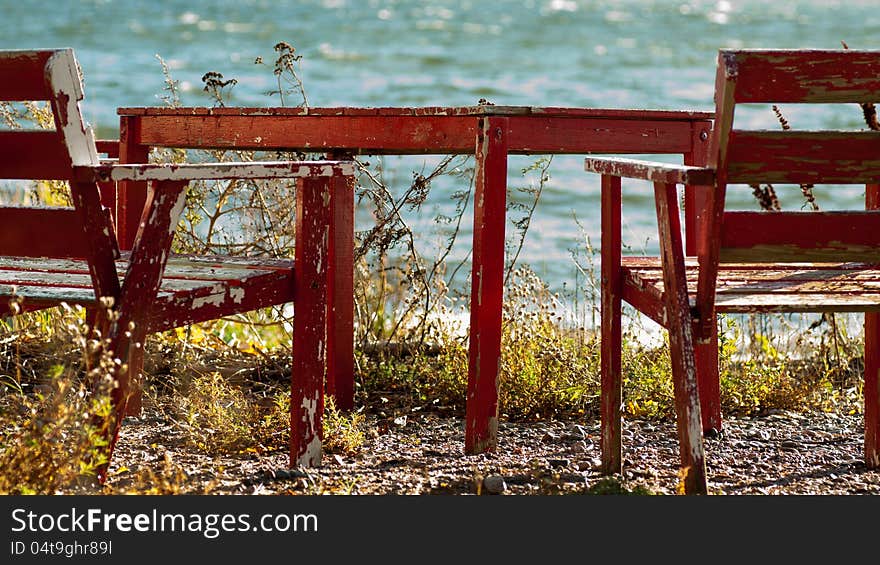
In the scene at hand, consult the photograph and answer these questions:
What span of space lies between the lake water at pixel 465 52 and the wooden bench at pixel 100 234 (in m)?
5.35

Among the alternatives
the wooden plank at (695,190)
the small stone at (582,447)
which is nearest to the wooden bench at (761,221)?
the wooden plank at (695,190)

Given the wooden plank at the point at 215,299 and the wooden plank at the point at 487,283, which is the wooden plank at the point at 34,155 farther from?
the wooden plank at the point at 487,283

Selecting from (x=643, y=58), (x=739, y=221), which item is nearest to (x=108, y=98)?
(x=643, y=58)

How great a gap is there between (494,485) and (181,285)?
96 centimetres

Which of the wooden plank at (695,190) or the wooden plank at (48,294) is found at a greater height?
the wooden plank at (695,190)

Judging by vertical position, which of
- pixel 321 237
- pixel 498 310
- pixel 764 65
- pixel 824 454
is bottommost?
pixel 824 454

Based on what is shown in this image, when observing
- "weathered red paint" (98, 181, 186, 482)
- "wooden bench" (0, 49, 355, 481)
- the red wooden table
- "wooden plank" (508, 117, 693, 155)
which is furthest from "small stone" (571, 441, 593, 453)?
"weathered red paint" (98, 181, 186, 482)

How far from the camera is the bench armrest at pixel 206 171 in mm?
2623

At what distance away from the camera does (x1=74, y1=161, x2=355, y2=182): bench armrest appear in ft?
8.61

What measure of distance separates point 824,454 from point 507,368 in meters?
1.05

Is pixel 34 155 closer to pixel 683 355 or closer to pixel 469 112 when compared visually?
pixel 469 112

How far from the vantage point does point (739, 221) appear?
264cm

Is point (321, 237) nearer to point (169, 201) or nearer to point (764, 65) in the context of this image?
point (169, 201)

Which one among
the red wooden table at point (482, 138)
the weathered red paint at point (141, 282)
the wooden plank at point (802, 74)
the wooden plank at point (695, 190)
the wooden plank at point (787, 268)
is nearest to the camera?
the wooden plank at point (802, 74)
